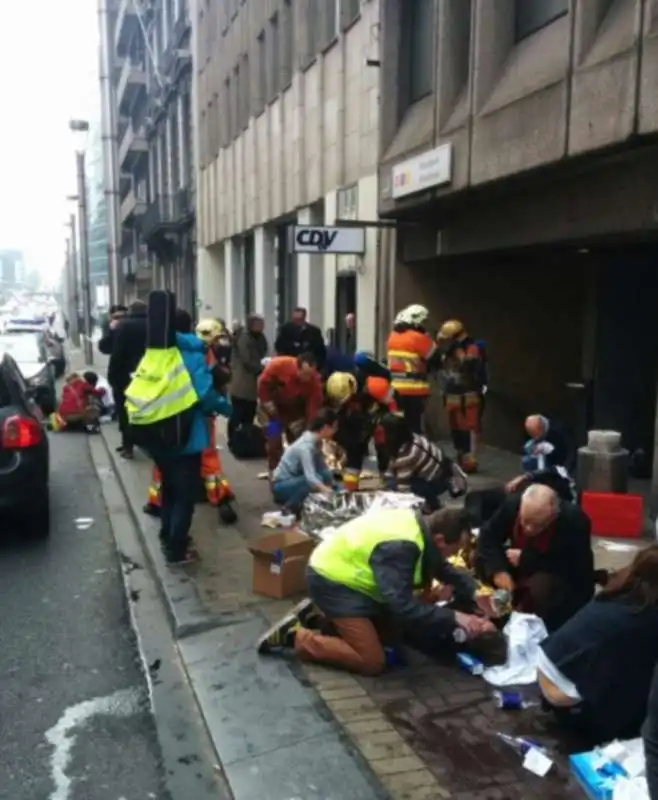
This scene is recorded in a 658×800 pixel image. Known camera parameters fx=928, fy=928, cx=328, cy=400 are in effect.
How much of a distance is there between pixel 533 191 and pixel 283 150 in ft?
31.7

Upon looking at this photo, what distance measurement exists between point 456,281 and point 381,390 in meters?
4.46

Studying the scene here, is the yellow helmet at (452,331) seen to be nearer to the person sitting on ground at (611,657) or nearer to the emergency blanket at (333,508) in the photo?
the emergency blanket at (333,508)

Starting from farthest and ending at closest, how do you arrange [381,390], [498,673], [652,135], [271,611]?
[381,390], [652,135], [271,611], [498,673]

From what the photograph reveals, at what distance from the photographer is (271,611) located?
554 centimetres

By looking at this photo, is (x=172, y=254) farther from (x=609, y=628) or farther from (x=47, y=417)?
(x=609, y=628)

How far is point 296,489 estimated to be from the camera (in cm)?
743

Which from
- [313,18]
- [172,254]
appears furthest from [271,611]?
[172,254]

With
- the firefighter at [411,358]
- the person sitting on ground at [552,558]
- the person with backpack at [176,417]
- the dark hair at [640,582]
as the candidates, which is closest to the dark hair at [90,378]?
the firefighter at [411,358]

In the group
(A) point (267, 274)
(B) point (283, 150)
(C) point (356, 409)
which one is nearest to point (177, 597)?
(C) point (356, 409)

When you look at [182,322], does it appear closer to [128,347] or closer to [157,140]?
[128,347]

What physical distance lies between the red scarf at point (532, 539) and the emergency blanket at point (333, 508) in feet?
4.71

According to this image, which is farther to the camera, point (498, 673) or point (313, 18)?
point (313, 18)

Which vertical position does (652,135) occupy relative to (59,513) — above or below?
above

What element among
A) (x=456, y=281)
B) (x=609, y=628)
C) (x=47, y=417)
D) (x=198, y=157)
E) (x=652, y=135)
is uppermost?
(x=198, y=157)
